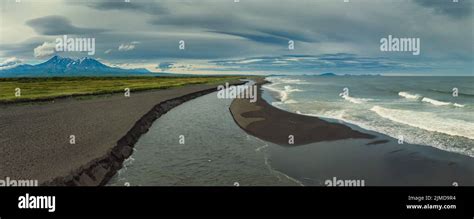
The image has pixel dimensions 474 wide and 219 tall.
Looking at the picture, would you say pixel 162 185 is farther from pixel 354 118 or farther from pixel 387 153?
pixel 354 118

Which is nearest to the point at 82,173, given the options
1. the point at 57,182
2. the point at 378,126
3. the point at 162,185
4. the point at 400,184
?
the point at 57,182

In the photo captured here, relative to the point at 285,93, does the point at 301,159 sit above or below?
below

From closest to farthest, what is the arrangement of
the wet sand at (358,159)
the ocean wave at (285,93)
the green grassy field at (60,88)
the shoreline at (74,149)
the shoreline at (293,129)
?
the shoreline at (74,149), the wet sand at (358,159), the shoreline at (293,129), the green grassy field at (60,88), the ocean wave at (285,93)

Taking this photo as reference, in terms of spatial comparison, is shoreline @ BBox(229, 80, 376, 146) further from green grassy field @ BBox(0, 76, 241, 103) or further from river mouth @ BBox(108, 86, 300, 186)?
green grassy field @ BBox(0, 76, 241, 103)

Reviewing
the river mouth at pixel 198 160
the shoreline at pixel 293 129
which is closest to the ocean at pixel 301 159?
the river mouth at pixel 198 160

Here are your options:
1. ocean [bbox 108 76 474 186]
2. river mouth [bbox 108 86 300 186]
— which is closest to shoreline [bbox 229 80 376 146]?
ocean [bbox 108 76 474 186]

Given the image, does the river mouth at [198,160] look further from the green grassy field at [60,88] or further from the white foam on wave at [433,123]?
the green grassy field at [60,88]

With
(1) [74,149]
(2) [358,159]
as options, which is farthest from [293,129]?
(1) [74,149]

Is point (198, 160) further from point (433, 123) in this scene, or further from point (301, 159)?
point (433, 123)
